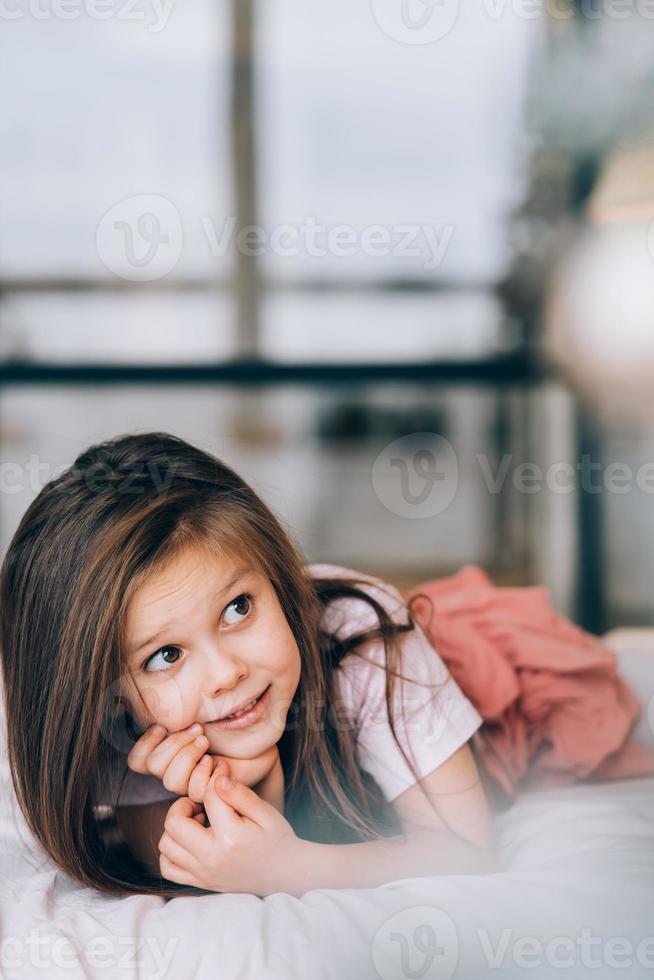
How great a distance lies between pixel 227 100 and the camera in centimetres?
190

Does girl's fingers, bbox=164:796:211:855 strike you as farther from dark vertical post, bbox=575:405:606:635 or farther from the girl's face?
dark vertical post, bbox=575:405:606:635

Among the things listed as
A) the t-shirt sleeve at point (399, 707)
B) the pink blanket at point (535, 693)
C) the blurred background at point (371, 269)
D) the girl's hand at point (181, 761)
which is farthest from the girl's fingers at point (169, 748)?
the blurred background at point (371, 269)

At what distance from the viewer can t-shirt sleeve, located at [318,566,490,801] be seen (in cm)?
63

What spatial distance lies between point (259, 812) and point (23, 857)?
0.16 metres

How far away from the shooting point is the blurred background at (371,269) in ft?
5.60

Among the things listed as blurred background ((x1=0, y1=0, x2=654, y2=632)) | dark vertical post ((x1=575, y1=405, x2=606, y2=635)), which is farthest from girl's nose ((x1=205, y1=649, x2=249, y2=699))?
dark vertical post ((x1=575, y1=405, x2=606, y2=635))

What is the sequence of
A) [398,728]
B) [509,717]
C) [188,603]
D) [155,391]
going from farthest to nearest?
[155,391] < [509,717] < [398,728] < [188,603]

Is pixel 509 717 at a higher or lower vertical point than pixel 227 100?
lower

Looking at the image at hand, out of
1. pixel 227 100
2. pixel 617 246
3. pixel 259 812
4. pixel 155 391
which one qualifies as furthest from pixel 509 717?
pixel 227 100

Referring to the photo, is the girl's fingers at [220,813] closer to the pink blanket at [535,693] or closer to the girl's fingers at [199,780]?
the girl's fingers at [199,780]

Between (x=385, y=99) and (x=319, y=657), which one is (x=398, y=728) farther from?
(x=385, y=99)

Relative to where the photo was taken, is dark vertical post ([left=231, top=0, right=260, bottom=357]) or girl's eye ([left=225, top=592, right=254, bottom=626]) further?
dark vertical post ([left=231, top=0, right=260, bottom=357])

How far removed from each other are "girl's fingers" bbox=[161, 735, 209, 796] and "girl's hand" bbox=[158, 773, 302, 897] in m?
0.01

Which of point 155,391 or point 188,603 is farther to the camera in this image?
point 155,391
